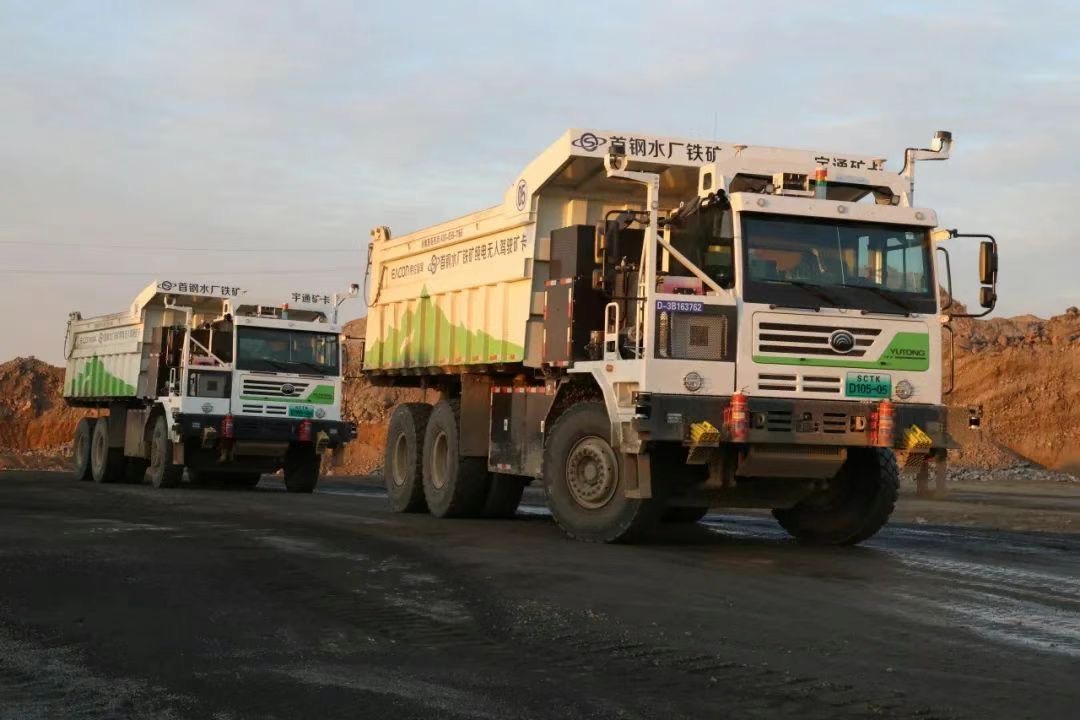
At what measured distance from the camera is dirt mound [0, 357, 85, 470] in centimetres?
7100

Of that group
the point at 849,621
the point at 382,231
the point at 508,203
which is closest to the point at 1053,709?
the point at 849,621

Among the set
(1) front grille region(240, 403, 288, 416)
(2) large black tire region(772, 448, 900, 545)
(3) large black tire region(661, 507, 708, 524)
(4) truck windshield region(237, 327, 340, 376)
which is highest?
(4) truck windshield region(237, 327, 340, 376)

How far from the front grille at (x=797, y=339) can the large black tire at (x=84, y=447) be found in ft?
70.7

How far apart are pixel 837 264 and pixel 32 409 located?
66399 mm

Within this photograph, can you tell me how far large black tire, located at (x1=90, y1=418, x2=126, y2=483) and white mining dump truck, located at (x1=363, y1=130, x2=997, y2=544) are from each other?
16.4 meters

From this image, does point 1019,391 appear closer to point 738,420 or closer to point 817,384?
point 817,384

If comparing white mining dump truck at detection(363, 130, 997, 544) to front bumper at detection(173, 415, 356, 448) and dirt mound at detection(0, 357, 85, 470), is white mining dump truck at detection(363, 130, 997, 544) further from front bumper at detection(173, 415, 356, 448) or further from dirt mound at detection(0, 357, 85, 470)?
dirt mound at detection(0, 357, 85, 470)

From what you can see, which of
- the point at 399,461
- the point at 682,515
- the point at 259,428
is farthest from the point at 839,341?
the point at 259,428

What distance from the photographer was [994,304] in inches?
509

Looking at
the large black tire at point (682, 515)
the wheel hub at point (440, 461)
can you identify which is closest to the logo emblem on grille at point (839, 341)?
the large black tire at point (682, 515)

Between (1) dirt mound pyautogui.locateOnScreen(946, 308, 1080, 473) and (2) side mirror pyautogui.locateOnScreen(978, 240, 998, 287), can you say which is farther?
(1) dirt mound pyautogui.locateOnScreen(946, 308, 1080, 473)

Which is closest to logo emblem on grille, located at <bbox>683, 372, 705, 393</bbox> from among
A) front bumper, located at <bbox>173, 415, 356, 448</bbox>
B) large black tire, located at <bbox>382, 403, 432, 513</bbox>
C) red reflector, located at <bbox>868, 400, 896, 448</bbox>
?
red reflector, located at <bbox>868, 400, 896, 448</bbox>

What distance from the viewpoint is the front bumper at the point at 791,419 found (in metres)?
12.4

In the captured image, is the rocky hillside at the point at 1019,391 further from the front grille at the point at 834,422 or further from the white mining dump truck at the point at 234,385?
the front grille at the point at 834,422
